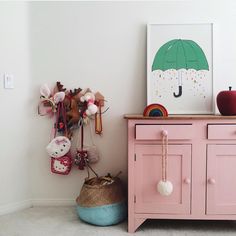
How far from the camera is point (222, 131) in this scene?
1.64 meters

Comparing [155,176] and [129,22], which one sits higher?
[129,22]

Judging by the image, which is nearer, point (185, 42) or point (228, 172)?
point (228, 172)

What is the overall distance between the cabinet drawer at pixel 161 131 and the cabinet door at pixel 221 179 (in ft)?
0.61

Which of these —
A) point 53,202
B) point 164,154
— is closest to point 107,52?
point 164,154

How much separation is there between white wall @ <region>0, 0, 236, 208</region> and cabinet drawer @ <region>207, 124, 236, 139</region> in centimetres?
45

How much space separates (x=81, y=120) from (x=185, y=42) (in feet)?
3.37

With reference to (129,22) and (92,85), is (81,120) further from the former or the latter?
(129,22)

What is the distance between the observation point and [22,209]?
2.07m

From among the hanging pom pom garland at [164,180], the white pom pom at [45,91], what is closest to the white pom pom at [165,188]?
the hanging pom pom garland at [164,180]

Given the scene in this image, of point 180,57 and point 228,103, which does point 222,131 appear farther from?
point 180,57

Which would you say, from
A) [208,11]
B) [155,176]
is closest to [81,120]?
[155,176]

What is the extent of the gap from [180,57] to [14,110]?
4.55ft

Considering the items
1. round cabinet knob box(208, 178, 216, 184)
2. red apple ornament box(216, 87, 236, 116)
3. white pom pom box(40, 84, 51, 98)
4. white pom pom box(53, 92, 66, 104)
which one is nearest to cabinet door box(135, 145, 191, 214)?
round cabinet knob box(208, 178, 216, 184)

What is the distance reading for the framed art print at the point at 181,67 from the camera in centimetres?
196
